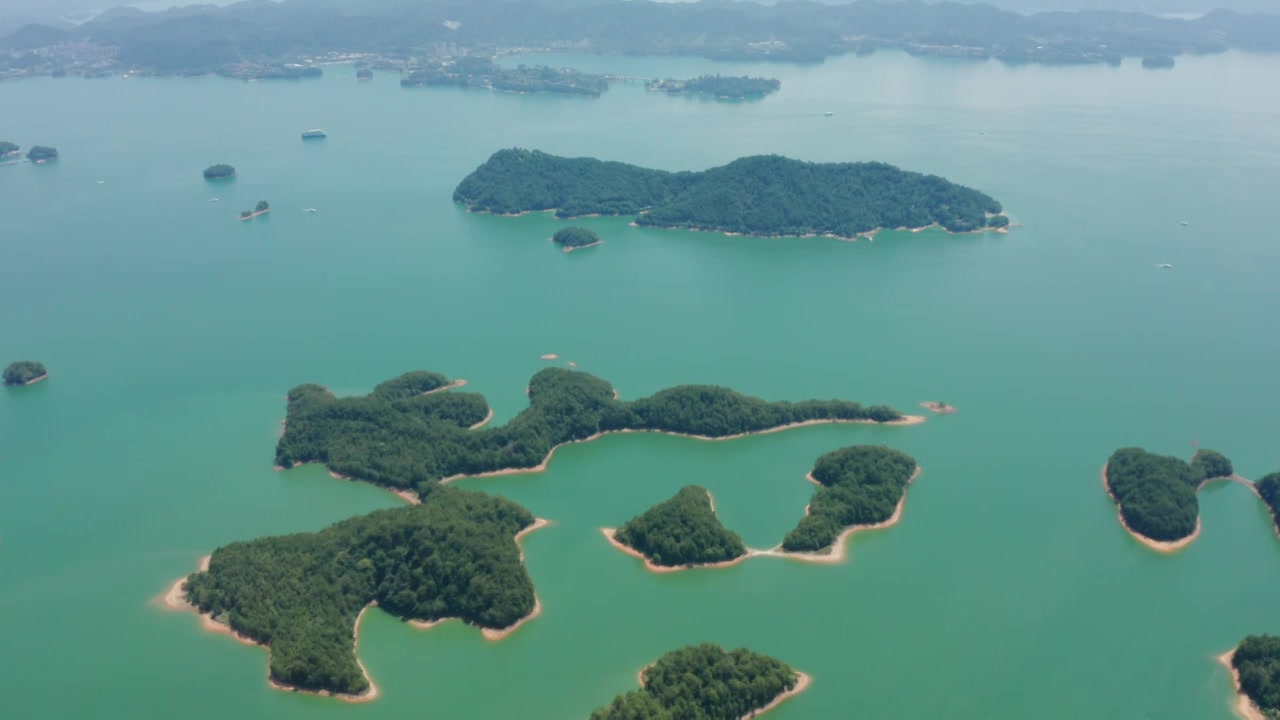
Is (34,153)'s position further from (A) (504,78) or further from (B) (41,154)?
(A) (504,78)

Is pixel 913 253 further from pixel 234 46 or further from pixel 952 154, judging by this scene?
pixel 234 46

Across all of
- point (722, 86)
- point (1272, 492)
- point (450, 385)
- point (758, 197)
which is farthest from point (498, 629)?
point (722, 86)

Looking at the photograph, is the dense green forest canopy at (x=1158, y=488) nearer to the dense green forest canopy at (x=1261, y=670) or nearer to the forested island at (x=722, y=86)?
the dense green forest canopy at (x=1261, y=670)

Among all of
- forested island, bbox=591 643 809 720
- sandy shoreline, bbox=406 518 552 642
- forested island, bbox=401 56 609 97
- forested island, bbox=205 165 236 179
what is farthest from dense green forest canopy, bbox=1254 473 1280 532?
forested island, bbox=401 56 609 97

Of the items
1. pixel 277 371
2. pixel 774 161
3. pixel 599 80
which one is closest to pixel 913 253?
pixel 774 161

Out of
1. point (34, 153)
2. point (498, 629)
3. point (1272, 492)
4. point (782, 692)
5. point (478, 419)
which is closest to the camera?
point (782, 692)

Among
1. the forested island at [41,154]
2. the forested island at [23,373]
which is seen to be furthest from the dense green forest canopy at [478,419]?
the forested island at [41,154]

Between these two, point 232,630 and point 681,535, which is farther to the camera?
point 681,535
